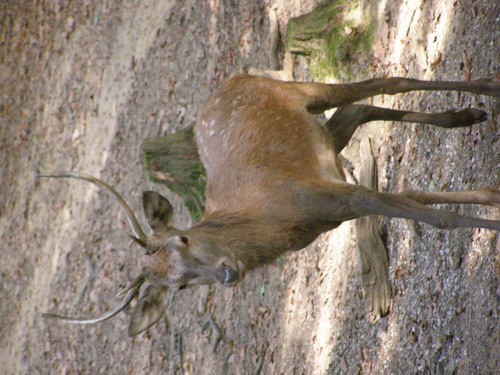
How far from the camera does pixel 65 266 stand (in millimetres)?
9781

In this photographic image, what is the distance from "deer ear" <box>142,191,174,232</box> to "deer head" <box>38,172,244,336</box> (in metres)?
0.10

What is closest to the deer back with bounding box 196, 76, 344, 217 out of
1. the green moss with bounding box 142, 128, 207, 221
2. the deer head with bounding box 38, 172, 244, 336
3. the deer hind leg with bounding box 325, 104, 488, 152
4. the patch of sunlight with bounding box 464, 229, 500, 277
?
the deer hind leg with bounding box 325, 104, 488, 152

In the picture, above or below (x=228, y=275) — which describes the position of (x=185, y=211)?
above

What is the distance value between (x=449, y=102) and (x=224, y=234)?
230 cm

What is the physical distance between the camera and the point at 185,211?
8.24 metres

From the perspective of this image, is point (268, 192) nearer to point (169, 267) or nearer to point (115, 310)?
point (169, 267)

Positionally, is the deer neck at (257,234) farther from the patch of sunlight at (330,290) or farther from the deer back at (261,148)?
the patch of sunlight at (330,290)

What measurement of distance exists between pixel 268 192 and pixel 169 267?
0.85 m

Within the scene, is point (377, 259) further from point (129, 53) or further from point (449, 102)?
point (129, 53)

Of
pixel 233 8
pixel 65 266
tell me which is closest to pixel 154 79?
Result: pixel 233 8

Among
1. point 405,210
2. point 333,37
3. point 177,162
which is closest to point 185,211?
point 177,162

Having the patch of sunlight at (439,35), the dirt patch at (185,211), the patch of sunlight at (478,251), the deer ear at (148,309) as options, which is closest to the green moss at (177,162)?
the dirt patch at (185,211)

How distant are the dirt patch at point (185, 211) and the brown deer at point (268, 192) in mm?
606

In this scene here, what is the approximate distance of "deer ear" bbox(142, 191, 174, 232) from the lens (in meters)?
4.62
